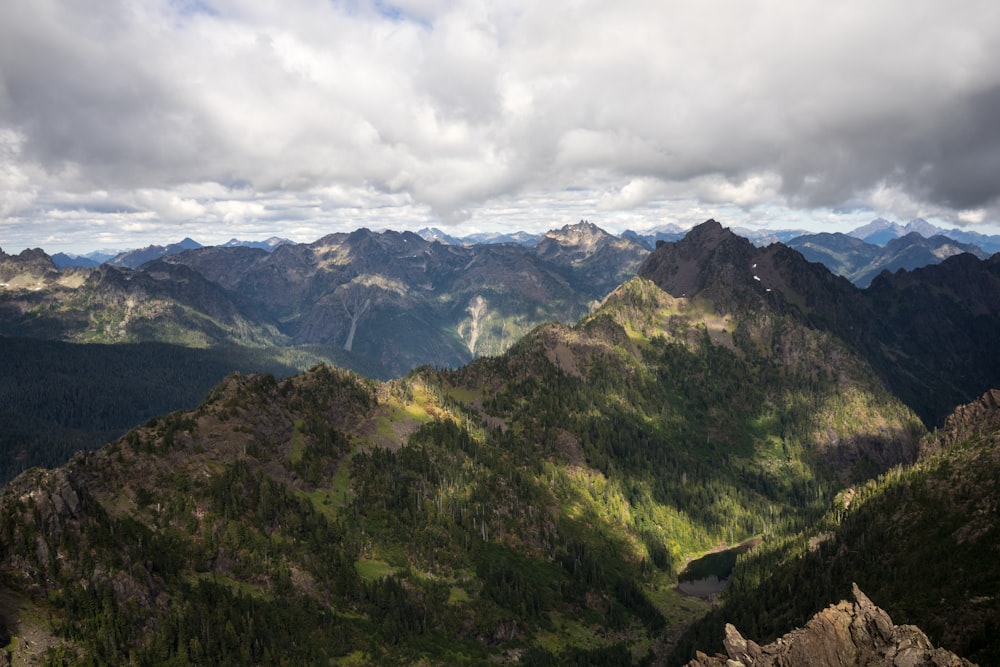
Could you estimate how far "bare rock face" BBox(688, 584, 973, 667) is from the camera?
82438 millimetres

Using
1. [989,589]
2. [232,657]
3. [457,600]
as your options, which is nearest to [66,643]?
[232,657]

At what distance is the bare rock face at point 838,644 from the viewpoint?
270 feet

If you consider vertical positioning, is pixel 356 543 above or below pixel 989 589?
below

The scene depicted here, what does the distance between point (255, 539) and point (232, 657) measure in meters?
41.7

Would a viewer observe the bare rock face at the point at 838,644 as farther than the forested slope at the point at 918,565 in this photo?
No

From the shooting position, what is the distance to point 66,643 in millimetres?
107875

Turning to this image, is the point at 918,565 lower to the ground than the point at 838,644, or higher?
lower

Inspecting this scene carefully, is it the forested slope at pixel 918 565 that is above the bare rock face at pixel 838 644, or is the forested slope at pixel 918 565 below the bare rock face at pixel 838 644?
below

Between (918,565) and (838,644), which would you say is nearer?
(838,644)

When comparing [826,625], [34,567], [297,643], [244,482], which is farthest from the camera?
[244,482]

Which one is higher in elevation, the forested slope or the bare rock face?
the bare rock face

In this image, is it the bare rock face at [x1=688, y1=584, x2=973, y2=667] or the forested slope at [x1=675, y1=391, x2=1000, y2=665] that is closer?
the bare rock face at [x1=688, y1=584, x2=973, y2=667]

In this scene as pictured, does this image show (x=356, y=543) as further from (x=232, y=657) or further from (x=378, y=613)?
(x=232, y=657)

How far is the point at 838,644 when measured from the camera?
278 feet
